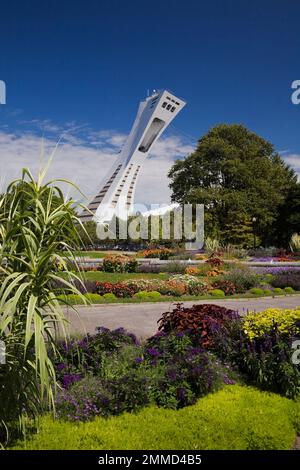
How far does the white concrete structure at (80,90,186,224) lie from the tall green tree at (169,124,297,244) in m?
60.2

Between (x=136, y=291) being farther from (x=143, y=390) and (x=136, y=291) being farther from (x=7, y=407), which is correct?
(x=7, y=407)

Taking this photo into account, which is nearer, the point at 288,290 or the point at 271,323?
the point at 271,323

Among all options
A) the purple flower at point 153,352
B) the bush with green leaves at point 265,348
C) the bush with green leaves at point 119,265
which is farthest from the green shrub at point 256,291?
the purple flower at point 153,352

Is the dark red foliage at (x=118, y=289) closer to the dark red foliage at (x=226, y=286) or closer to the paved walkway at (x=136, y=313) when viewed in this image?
the paved walkway at (x=136, y=313)

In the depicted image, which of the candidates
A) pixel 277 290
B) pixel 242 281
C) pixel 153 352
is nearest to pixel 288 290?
pixel 277 290

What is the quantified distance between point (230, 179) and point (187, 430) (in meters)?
40.8

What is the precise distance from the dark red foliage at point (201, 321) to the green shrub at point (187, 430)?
5.10 ft

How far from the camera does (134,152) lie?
10850cm

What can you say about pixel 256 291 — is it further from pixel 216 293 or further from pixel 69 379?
pixel 69 379

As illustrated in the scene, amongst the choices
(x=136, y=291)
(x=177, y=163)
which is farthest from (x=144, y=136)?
(x=136, y=291)

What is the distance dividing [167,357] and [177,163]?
41283mm

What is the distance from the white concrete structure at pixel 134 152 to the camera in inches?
4194

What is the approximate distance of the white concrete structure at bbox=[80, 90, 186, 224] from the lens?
107 meters

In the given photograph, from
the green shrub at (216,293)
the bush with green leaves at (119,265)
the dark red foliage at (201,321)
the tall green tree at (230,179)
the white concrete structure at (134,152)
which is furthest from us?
the white concrete structure at (134,152)
